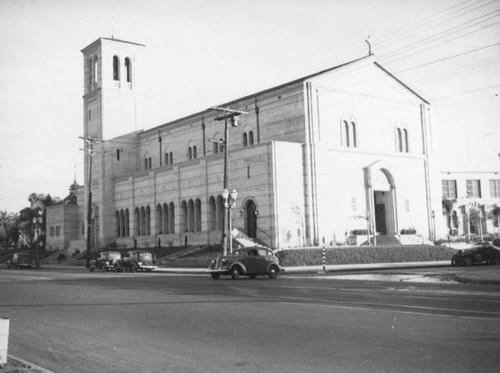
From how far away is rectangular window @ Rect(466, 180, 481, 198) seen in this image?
84.9m

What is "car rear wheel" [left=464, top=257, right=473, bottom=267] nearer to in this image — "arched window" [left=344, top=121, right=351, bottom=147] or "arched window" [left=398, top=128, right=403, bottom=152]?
"arched window" [left=344, top=121, right=351, bottom=147]

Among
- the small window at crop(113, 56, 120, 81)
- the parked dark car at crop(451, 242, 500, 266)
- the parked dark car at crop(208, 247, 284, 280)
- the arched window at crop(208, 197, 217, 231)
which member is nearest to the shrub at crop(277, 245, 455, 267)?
the parked dark car at crop(451, 242, 500, 266)

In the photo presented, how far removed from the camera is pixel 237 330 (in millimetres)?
10812

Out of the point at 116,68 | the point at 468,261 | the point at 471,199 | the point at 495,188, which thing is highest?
the point at 116,68

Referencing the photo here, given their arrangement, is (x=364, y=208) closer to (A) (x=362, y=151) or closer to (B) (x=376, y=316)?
(A) (x=362, y=151)

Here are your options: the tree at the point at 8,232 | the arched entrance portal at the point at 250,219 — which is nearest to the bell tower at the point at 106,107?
the arched entrance portal at the point at 250,219

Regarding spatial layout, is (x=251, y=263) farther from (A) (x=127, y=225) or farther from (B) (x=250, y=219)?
(A) (x=127, y=225)

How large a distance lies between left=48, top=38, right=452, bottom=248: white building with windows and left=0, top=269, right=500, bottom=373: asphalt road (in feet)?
101

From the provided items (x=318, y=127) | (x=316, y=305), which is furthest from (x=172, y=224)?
(x=316, y=305)

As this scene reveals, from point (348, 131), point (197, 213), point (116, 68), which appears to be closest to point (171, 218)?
point (197, 213)

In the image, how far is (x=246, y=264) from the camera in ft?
91.2

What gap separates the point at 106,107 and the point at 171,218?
18741 millimetres

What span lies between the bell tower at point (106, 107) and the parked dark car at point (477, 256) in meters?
42.4

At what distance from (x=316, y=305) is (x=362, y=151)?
1577 inches
